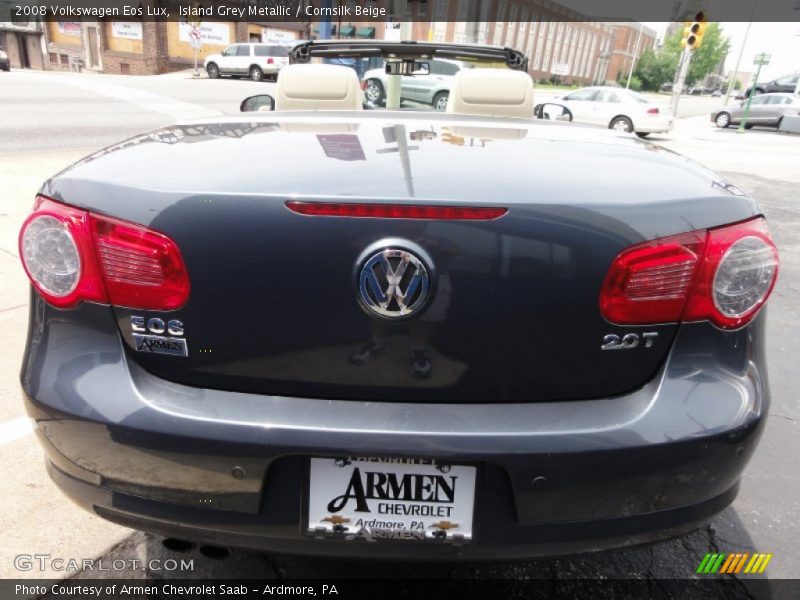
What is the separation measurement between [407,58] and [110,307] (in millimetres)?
2735

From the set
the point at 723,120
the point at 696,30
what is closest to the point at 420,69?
the point at 696,30

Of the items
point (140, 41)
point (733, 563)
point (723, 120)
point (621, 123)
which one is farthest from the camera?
point (140, 41)

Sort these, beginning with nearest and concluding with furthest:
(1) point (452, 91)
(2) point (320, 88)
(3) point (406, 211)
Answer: (3) point (406, 211)
(2) point (320, 88)
(1) point (452, 91)

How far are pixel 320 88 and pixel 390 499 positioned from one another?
211cm

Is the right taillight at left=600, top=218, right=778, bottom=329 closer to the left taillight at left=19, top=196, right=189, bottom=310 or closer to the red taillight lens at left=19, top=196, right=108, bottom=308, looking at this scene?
the left taillight at left=19, top=196, right=189, bottom=310

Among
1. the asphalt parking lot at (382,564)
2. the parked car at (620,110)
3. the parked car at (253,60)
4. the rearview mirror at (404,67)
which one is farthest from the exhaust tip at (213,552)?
the parked car at (253,60)

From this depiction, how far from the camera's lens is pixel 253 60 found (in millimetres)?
31797

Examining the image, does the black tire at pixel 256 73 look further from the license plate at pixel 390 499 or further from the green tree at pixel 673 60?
the green tree at pixel 673 60

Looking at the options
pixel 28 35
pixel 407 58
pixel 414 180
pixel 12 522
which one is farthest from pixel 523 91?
pixel 28 35

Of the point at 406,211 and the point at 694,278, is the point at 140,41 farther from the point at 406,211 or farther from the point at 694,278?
the point at 694,278

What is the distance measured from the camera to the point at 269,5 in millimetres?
40312

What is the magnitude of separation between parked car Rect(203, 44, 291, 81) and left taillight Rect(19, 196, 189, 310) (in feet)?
107

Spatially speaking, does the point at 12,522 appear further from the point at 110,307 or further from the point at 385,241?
the point at 385,241

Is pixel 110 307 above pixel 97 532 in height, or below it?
above
